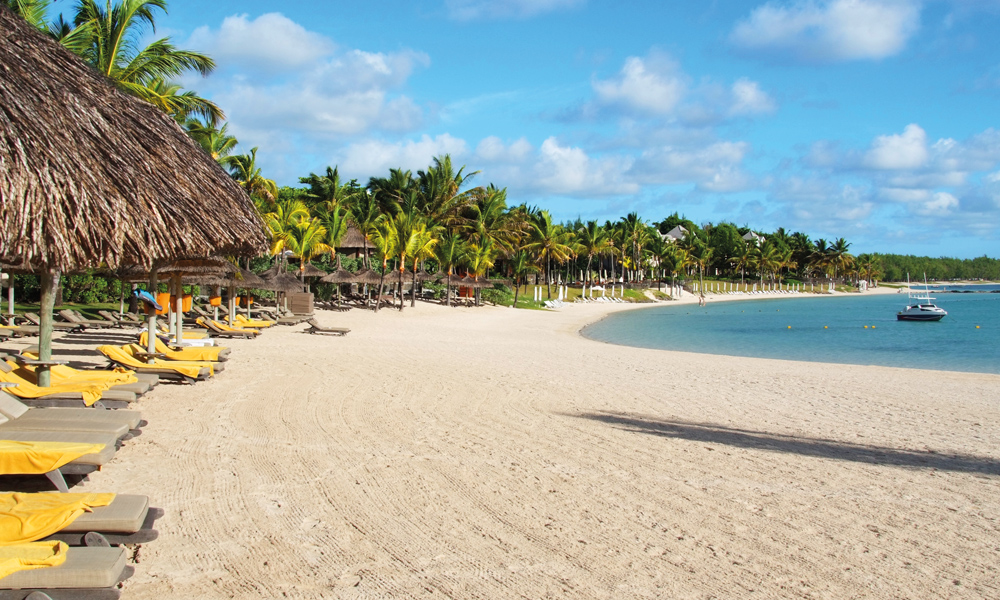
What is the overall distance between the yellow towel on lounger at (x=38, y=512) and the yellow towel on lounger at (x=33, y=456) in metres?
0.47

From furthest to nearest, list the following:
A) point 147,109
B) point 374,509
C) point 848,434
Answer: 1. point 848,434
2. point 147,109
3. point 374,509

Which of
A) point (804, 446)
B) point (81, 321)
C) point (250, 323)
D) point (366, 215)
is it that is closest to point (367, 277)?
point (366, 215)

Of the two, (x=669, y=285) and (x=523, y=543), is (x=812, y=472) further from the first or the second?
(x=669, y=285)

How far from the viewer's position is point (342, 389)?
1013cm

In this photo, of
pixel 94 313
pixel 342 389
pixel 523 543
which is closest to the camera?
Result: pixel 523 543

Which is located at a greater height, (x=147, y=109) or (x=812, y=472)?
(x=147, y=109)

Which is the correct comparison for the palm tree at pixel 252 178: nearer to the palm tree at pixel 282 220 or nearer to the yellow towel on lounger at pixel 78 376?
the palm tree at pixel 282 220

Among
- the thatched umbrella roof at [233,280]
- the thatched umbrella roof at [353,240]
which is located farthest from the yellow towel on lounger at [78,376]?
the thatched umbrella roof at [353,240]

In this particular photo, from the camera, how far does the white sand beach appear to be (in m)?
4.03

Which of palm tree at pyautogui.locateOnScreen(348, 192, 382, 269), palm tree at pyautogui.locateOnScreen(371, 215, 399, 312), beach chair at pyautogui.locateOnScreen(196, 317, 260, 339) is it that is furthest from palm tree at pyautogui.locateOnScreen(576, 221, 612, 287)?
beach chair at pyautogui.locateOnScreen(196, 317, 260, 339)

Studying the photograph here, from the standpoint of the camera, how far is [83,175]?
5.02 meters

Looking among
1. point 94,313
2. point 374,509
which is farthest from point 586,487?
point 94,313

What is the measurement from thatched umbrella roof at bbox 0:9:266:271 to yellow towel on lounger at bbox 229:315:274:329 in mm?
13050

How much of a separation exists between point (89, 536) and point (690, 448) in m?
5.44
